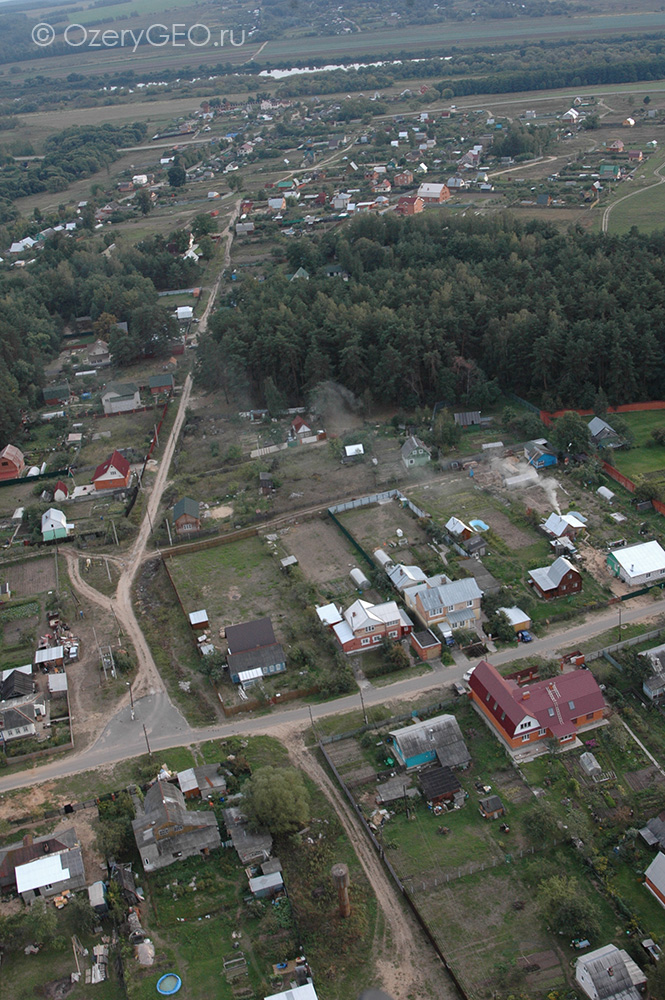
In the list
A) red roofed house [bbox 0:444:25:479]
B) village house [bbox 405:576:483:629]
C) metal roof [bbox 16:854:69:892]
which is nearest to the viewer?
metal roof [bbox 16:854:69:892]

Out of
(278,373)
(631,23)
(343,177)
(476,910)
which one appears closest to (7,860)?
(476,910)

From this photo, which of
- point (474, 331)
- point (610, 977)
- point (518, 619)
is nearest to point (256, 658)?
point (518, 619)

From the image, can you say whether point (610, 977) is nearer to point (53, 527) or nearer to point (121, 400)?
point (53, 527)

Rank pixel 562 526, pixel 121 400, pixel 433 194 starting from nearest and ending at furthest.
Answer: pixel 562 526, pixel 121 400, pixel 433 194

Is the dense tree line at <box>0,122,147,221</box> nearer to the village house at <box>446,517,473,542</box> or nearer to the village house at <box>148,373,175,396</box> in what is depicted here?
the village house at <box>148,373,175,396</box>

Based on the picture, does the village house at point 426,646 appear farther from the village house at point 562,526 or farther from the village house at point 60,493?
the village house at point 60,493

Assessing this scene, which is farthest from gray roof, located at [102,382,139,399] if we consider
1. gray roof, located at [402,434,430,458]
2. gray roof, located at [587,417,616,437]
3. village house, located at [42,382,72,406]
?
gray roof, located at [587,417,616,437]
